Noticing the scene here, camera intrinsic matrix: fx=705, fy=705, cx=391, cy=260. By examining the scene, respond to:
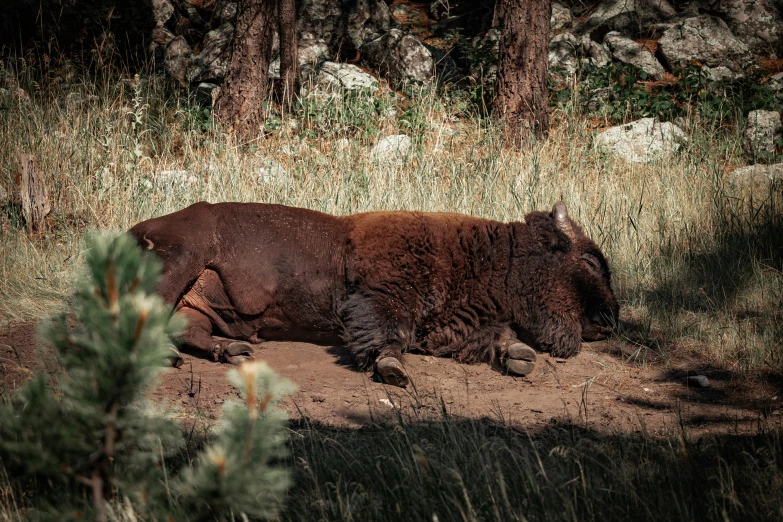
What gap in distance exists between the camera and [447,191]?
869 cm

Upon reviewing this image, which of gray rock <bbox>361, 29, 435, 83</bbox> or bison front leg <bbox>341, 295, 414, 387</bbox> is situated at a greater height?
gray rock <bbox>361, 29, 435, 83</bbox>

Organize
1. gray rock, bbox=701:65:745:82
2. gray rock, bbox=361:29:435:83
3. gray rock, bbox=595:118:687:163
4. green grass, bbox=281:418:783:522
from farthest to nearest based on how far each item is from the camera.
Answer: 1. gray rock, bbox=361:29:435:83
2. gray rock, bbox=701:65:745:82
3. gray rock, bbox=595:118:687:163
4. green grass, bbox=281:418:783:522

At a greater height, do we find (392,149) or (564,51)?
(564,51)

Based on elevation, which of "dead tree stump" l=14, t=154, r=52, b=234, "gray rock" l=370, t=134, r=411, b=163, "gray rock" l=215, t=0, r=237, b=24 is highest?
"gray rock" l=215, t=0, r=237, b=24

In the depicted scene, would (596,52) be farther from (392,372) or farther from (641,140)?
(392,372)

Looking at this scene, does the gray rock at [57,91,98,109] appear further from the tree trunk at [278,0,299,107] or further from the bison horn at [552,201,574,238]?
the bison horn at [552,201,574,238]

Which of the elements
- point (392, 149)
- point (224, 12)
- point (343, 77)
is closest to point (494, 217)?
point (392, 149)

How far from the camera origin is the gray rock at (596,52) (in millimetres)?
14594

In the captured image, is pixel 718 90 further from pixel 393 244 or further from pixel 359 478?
pixel 359 478

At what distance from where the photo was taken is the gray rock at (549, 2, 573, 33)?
682 inches

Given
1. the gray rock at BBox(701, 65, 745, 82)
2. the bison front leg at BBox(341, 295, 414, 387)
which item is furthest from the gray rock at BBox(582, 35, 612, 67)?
the bison front leg at BBox(341, 295, 414, 387)

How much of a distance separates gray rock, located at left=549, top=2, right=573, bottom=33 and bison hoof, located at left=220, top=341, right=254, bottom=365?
45.9 ft

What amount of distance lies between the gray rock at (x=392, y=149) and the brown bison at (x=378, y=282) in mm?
3456

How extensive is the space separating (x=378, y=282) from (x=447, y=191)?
332 centimetres
